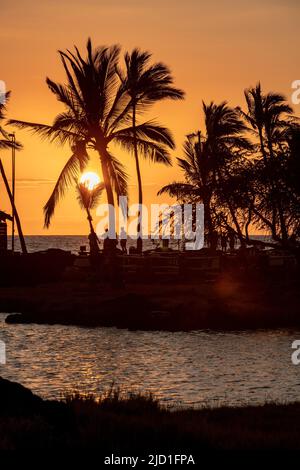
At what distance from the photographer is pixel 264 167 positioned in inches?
1051

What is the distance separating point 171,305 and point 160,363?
7.79 m

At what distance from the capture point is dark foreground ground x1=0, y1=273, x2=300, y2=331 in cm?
3834

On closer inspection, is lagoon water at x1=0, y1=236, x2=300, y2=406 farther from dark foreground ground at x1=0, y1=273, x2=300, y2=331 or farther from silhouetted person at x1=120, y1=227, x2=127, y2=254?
silhouetted person at x1=120, y1=227, x2=127, y2=254

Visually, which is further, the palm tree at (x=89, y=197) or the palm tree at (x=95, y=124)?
the palm tree at (x=89, y=197)

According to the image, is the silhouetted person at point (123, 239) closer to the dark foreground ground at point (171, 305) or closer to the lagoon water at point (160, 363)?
the dark foreground ground at point (171, 305)

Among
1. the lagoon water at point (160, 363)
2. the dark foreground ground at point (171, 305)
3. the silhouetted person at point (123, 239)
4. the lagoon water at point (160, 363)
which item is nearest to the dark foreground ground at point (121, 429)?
the lagoon water at point (160, 363)

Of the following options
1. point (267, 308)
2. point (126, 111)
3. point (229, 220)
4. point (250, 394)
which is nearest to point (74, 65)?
point (126, 111)

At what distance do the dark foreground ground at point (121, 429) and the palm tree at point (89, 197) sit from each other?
51.4m

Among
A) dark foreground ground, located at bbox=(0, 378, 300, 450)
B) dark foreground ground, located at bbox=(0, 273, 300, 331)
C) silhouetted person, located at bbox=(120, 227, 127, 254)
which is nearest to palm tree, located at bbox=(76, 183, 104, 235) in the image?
silhouetted person, located at bbox=(120, 227, 127, 254)

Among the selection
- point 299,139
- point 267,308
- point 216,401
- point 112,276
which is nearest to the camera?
point 216,401

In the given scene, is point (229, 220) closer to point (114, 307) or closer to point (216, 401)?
point (216, 401)

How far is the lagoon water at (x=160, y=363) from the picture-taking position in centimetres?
2466

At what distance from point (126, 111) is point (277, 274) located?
11.0 m

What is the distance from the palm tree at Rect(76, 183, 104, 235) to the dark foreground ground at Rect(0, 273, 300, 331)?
21528 mm
